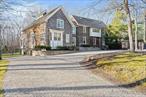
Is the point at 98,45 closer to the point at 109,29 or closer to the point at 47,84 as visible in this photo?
the point at 109,29

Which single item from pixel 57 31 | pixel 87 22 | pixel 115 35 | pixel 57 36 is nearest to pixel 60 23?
pixel 57 31

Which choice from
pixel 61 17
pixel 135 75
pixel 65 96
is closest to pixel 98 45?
pixel 61 17

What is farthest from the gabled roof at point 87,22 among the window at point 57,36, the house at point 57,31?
the window at point 57,36

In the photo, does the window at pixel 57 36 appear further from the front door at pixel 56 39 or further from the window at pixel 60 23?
the window at pixel 60 23

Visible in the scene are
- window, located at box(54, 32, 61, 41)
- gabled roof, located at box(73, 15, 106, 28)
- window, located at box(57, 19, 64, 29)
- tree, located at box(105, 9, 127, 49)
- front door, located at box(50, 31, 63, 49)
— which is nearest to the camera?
front door, located at box(50, 31, 63, 49)

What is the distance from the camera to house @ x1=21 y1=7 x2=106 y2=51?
47.5m

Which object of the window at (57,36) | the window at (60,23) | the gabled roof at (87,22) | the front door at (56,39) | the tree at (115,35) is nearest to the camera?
the front door at (56,39)

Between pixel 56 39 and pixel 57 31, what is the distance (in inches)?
54.8

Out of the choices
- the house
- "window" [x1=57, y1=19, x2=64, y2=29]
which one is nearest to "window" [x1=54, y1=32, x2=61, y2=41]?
the house

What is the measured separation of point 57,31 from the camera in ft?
161

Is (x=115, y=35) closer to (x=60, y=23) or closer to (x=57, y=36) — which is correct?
(x=60, y=23)

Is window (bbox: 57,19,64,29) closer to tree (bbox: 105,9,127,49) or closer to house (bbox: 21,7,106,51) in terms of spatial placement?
house (bbox: 21,7,106,51)

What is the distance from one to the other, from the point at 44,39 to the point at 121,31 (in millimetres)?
21126

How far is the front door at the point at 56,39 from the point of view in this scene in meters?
47.4
